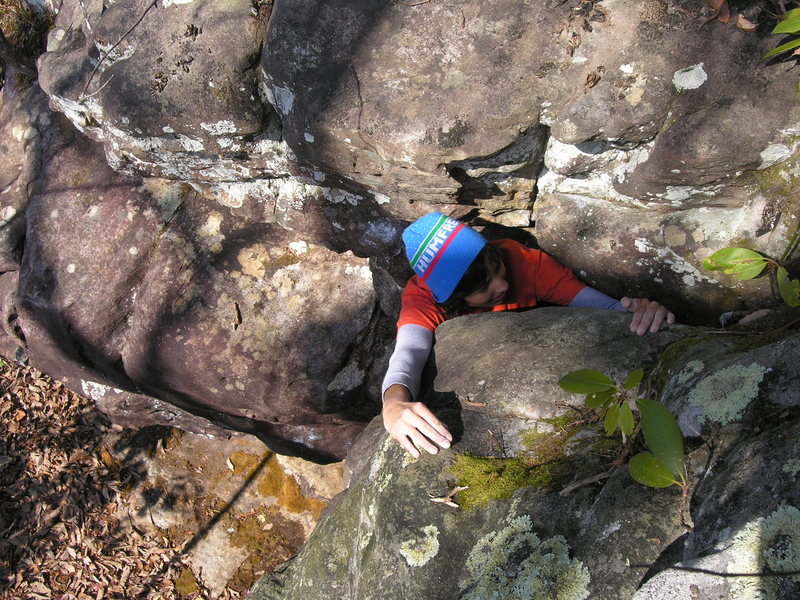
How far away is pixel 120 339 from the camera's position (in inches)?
175

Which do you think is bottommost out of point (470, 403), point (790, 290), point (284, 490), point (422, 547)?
point (284, 490)

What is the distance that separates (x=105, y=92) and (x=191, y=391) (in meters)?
2.02

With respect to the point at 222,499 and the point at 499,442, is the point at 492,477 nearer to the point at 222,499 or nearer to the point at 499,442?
the point at 499,442

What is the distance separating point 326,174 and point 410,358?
4.31 ft

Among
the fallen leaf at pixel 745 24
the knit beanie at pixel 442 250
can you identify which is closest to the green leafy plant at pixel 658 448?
the knit beanie at pixel 442 250

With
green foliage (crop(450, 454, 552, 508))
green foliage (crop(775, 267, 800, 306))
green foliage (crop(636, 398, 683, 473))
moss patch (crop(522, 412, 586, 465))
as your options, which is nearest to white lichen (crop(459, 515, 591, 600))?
green foliage (crop(450, 454, 552, 508))

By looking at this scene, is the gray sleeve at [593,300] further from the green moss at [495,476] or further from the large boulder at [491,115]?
the green moss at [495,476]

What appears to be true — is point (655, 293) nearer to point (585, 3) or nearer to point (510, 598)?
point (585, 3)

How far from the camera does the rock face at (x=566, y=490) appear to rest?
4.94 feet

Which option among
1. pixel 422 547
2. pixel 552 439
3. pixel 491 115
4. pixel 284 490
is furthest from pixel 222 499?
pixel 491 115

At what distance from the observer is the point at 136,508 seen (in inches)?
209

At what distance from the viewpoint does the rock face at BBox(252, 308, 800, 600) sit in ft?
4.94

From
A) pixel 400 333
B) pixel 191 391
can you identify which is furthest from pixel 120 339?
pixel 400 333

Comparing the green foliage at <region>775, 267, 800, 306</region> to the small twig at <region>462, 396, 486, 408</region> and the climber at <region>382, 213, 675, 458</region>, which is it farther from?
the small twig at <region>462, 396, 486, 408</region>
